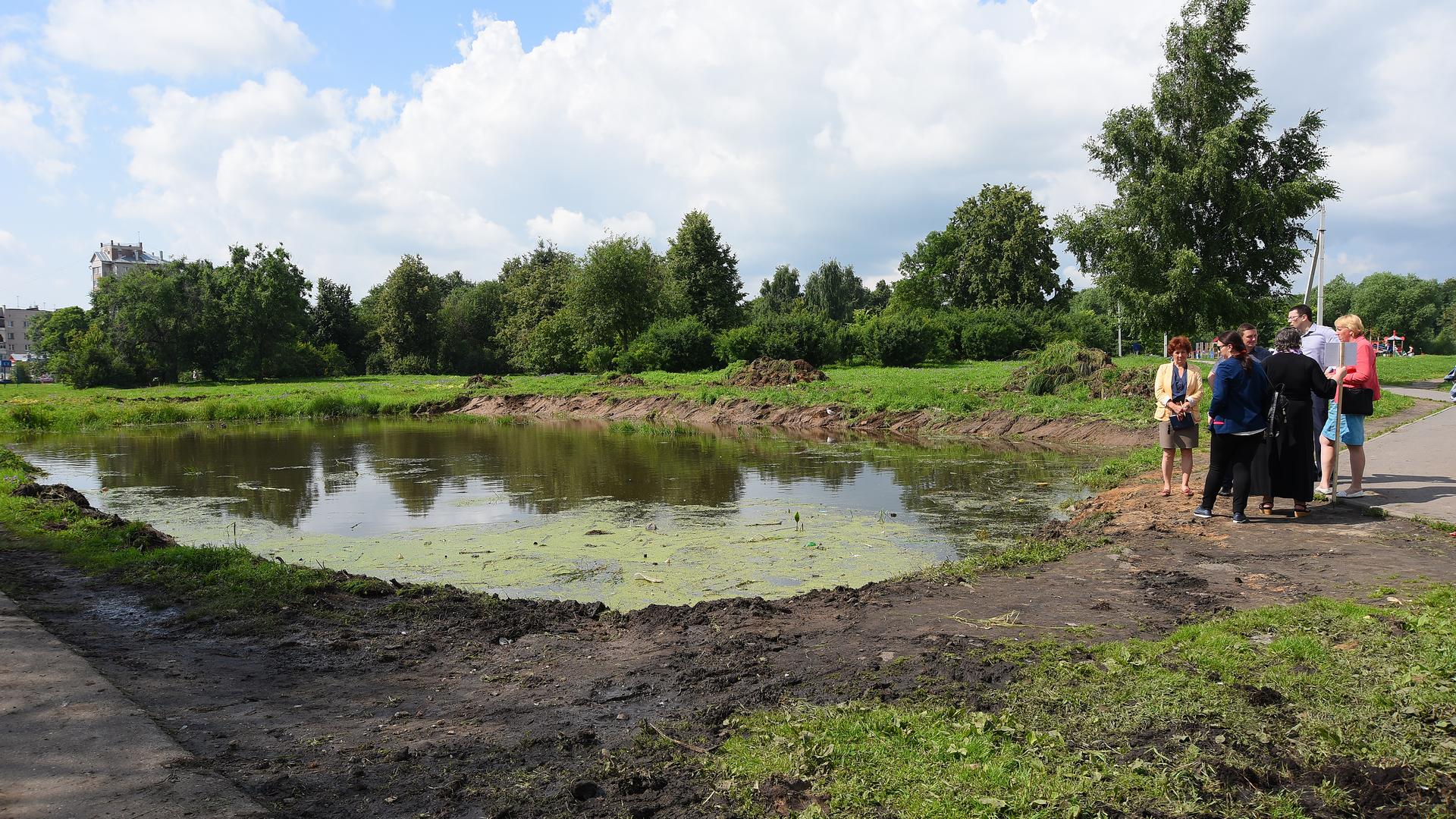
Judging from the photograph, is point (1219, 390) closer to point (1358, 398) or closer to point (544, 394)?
point (1358, 398)

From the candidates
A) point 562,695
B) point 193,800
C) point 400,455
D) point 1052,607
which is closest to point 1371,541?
point 1052,607

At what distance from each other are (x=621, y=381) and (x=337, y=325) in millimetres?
43192

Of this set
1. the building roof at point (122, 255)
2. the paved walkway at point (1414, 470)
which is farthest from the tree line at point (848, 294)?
the building roof at point (122, 255)

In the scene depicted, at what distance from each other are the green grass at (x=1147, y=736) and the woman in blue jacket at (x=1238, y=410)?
389 centimetres

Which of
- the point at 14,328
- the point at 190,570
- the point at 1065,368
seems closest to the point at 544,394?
the point at 1065,368

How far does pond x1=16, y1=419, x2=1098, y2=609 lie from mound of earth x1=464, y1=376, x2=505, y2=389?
60.4 feet

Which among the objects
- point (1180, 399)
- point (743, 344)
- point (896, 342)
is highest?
point (743, 344)

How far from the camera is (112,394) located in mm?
46656

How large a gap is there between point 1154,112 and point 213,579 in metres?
29.7

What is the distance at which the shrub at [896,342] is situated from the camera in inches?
1893

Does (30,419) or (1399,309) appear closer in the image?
(30,419)

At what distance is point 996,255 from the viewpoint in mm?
66000

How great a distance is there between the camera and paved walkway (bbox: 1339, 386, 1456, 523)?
29.2ft

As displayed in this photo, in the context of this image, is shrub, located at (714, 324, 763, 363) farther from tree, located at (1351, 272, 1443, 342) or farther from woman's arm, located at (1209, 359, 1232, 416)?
tree, located at (1351, 272, 1443, 342)
